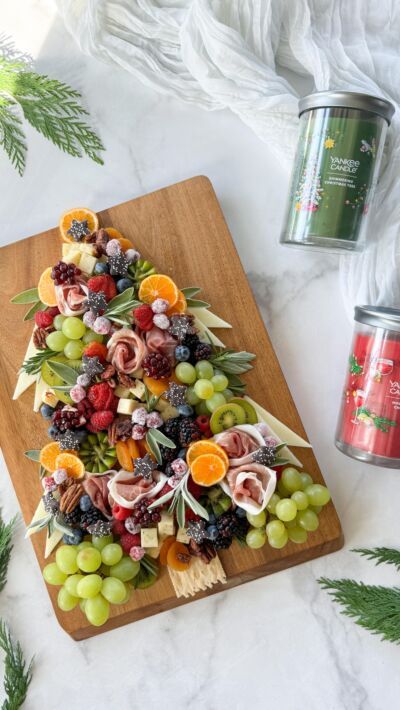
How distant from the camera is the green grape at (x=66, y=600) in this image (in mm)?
1200

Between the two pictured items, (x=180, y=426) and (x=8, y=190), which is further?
(x=8, y=190)

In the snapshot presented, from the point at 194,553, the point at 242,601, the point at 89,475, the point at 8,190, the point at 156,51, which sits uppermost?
the point at 156,51

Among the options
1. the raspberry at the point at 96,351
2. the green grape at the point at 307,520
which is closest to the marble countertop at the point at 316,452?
the green grape at the point at 307,520

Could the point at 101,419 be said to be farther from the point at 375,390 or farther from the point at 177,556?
the point at 375,390

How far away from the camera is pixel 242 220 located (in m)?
1.36

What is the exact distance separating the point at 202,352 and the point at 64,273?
0.31 metres

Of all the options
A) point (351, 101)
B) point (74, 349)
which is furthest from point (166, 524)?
point (351, 101)

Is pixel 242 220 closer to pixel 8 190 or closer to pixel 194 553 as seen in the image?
pixel 8 190

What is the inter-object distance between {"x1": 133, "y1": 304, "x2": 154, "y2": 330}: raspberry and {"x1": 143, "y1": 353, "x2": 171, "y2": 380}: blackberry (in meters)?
0.06

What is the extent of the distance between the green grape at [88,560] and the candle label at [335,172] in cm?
73

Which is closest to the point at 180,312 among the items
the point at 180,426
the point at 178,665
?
the point at 180,426

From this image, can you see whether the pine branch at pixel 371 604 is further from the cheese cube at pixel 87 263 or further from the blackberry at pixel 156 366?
the cheese cube at pixel 87 263

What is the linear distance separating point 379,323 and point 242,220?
40cm

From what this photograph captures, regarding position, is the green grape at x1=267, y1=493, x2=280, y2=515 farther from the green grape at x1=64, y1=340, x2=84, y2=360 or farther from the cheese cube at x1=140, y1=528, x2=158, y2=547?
the green grape at x1=64, y1=340, x2=84, y2=360
